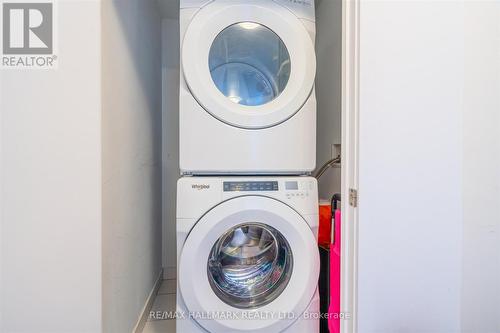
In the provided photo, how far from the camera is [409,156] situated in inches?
28.3

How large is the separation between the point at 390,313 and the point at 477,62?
762mm

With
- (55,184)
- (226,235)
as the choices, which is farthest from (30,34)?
(226,235)

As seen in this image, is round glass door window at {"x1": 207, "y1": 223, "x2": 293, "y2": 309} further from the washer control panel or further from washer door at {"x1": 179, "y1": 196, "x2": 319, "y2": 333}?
the washer control panel

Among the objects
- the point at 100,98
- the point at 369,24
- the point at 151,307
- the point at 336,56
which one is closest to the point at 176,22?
the point at 336,56

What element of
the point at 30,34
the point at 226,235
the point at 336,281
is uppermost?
the point at 30,34

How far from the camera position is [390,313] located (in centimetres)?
74

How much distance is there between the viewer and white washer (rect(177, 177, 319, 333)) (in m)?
0.95

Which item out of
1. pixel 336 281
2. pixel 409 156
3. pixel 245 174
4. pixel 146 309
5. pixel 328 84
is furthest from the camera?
pixel 328 84

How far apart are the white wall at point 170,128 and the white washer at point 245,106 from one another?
85 centimetres

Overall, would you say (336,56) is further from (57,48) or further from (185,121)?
(57,48)

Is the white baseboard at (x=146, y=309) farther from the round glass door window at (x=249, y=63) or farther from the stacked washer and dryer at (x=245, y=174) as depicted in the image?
the round glass door window at (x=249, y=63)

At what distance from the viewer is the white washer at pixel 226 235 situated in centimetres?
95

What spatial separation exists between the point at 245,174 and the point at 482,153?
763mm

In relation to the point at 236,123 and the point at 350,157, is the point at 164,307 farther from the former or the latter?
the point at 350,157
